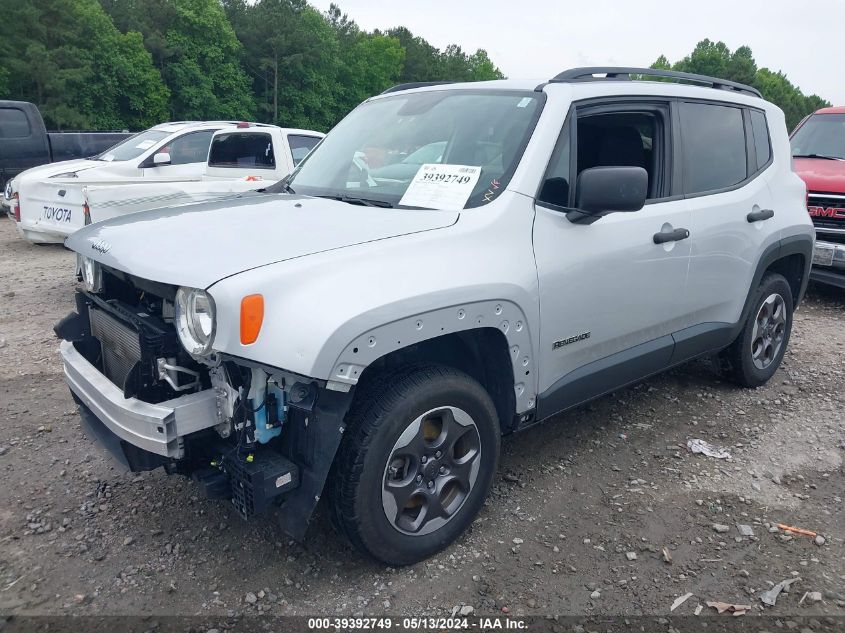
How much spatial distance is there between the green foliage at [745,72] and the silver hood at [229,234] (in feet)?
282

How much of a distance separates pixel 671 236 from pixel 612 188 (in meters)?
0.87

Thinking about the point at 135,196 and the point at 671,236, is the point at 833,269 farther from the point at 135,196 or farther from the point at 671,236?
the point at 135,196

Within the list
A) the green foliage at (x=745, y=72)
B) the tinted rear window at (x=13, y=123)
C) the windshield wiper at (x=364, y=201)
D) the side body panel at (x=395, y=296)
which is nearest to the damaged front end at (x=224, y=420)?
the side body panel at (x=395, y=296)

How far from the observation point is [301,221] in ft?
9.68

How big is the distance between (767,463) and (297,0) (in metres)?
67.6

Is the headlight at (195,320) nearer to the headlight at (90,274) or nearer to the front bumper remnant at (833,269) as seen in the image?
the headlight at (90,274)

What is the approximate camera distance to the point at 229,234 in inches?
109

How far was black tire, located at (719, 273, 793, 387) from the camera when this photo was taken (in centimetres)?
464

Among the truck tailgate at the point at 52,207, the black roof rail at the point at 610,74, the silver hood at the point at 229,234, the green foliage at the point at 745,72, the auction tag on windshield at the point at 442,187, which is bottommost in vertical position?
the truck tailgate at the point at 52,207

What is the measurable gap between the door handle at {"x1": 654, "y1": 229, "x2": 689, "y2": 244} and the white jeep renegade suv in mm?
11

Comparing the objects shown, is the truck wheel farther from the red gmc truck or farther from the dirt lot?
the red gmc truck

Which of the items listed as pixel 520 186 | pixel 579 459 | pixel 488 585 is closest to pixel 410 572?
pixel 488 585

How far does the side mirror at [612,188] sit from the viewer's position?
2982mm

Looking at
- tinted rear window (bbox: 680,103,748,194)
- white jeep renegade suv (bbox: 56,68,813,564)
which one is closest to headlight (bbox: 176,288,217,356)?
white jeep renegade suv (bbox: 56,68,813,564)
